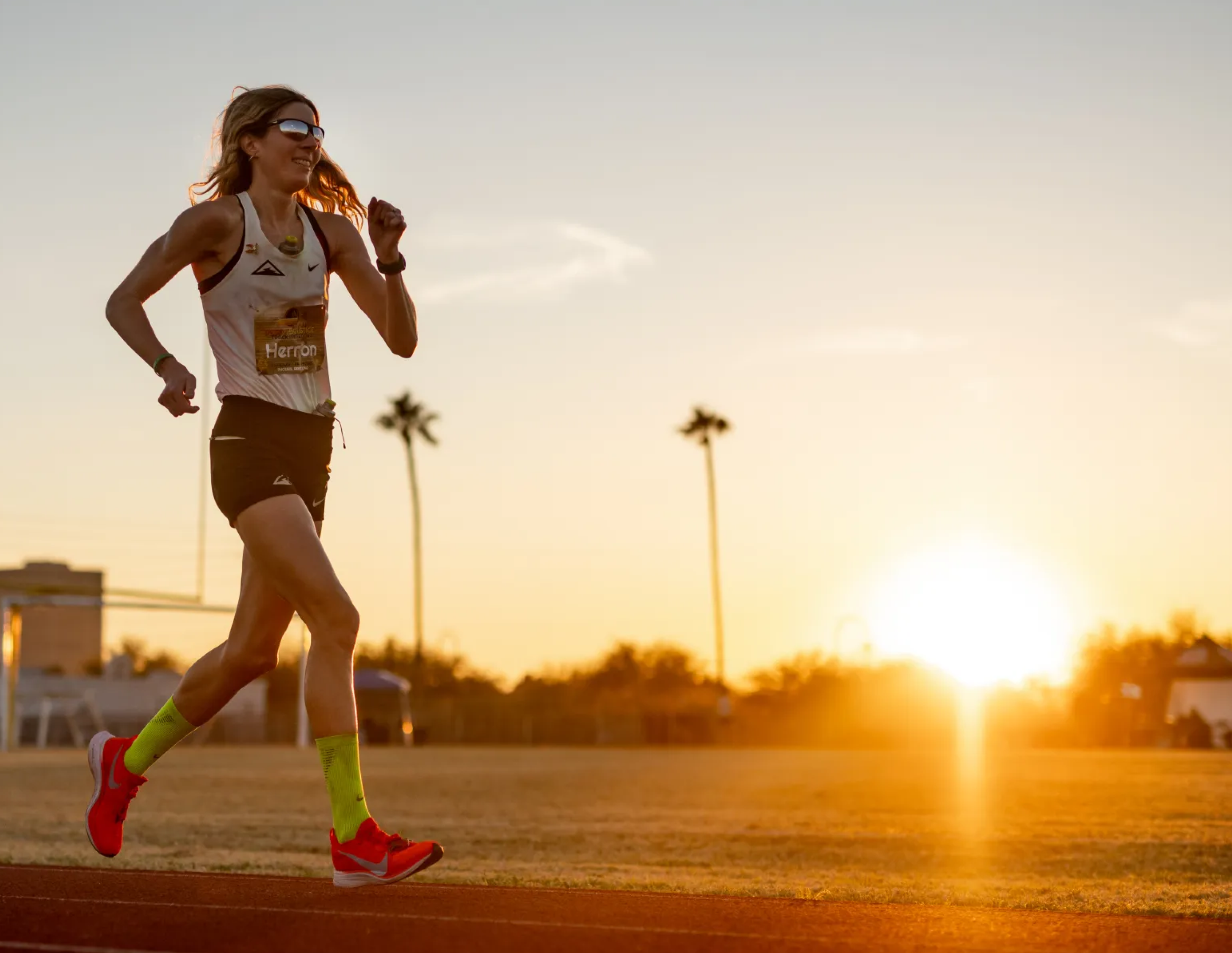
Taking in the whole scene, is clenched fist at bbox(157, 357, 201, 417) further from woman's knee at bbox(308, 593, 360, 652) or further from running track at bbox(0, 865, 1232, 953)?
running track at bbox(0, 865, 1232, 953)

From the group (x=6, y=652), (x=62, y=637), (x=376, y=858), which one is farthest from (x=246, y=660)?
(x=62, y=637)

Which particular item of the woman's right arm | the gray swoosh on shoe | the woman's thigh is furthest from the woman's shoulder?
the gray swoosh on shoe

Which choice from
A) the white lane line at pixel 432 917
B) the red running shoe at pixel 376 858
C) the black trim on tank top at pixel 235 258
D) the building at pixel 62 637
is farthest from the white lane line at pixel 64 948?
the building at pixel 62 637

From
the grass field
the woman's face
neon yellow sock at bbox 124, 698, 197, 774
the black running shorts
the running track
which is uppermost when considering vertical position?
the woman's face

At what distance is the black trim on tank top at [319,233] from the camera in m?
5.45

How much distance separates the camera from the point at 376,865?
501cm

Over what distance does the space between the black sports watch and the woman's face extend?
13.6 inches

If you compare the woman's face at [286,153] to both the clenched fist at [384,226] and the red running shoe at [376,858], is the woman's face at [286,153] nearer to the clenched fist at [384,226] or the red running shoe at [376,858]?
the clenched fist at [384,226]

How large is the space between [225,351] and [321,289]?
1.18 feet

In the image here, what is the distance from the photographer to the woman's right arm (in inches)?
201

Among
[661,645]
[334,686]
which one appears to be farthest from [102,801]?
[661,645]

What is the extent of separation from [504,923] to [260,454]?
1631mm

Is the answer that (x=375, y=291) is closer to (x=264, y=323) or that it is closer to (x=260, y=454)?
(x=264, y=323)

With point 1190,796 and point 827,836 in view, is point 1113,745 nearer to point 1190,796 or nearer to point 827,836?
point 1190,796
